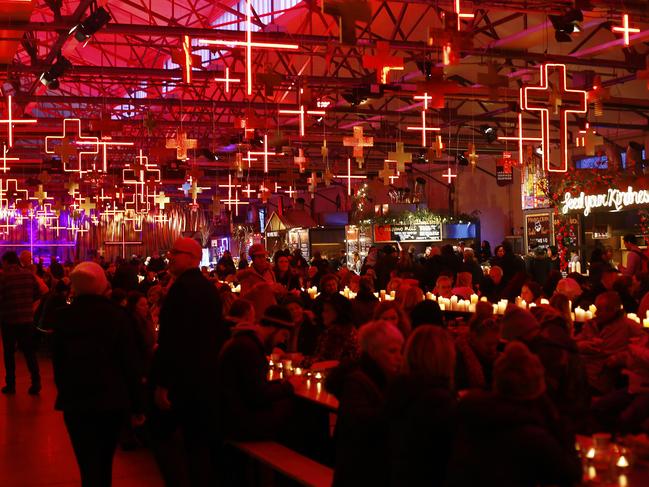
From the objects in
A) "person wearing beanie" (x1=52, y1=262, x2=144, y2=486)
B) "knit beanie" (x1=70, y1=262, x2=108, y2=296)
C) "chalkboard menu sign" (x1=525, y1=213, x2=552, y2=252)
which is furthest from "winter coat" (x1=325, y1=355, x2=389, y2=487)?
"chalkboard menu sign" (x1=525, y1=213, x2=552, y2=252)

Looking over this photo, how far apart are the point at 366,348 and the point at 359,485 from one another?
588 millimetres

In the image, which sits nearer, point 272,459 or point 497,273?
point 272,459

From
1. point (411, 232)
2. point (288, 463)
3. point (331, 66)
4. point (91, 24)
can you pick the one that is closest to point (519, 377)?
point (288, 463)

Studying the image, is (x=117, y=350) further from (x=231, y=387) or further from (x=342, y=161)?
(x=342, y=161)

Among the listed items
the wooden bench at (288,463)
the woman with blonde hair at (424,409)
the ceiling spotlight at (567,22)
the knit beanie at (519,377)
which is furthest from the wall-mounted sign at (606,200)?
the knit beanie at (519,377)

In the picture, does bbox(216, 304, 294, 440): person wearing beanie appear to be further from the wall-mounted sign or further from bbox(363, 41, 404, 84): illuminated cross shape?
the wall-mounted sign

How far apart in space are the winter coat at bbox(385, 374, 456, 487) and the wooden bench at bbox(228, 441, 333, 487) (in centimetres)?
119

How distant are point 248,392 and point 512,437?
2.31 m

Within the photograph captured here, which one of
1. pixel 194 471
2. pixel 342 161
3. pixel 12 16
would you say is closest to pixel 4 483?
pixel 194 471

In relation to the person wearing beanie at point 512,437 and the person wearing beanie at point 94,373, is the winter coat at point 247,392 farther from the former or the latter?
the person wearing beanie at point 512,437

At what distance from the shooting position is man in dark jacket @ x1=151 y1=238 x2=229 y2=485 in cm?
Answer: 500

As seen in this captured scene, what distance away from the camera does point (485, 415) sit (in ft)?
10.8

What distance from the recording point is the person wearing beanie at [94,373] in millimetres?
4891

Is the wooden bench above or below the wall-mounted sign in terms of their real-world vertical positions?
below
